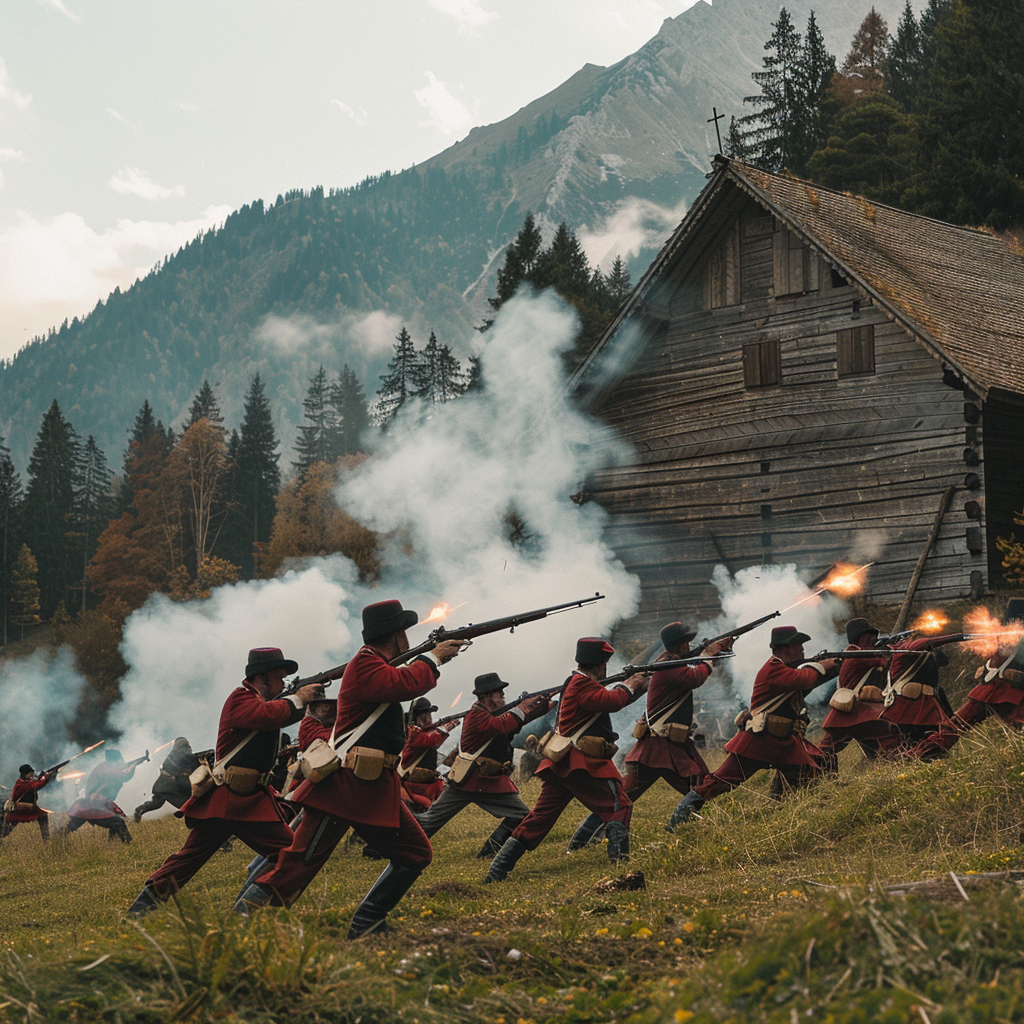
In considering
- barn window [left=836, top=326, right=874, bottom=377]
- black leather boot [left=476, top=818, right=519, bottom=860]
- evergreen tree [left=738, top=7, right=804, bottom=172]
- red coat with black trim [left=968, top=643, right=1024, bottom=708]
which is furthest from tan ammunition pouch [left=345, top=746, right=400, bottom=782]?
evergreen tree [left=738, top=7, right=804, bottom=172]

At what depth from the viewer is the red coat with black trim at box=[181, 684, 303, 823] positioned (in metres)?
7.20

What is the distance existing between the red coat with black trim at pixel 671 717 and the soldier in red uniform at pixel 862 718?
73.3 inches

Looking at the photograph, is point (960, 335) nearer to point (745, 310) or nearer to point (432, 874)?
point (745, 310)

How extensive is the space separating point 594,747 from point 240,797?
298 cm

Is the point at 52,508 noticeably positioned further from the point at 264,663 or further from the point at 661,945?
the point at 661,945

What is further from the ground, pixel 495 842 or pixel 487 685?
pixel 487 685

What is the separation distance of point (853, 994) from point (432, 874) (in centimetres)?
622

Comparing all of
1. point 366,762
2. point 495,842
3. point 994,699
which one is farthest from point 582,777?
point 994,699

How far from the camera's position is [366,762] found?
6.32 metres

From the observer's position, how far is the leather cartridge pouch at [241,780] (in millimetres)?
7258

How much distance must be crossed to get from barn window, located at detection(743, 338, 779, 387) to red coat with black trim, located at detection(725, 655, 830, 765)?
9591 mm

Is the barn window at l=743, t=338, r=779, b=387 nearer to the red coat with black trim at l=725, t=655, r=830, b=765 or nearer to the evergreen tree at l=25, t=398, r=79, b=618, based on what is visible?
Answer: the red coat with black trim at l=725, t=655, r=830, b=765

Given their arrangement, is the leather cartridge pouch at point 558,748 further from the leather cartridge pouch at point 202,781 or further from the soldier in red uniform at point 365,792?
the leather cartridge pouch at point 202,781

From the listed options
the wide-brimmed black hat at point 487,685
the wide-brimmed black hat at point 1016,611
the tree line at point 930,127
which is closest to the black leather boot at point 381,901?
the wide-brimmed black hat at point 487,685
